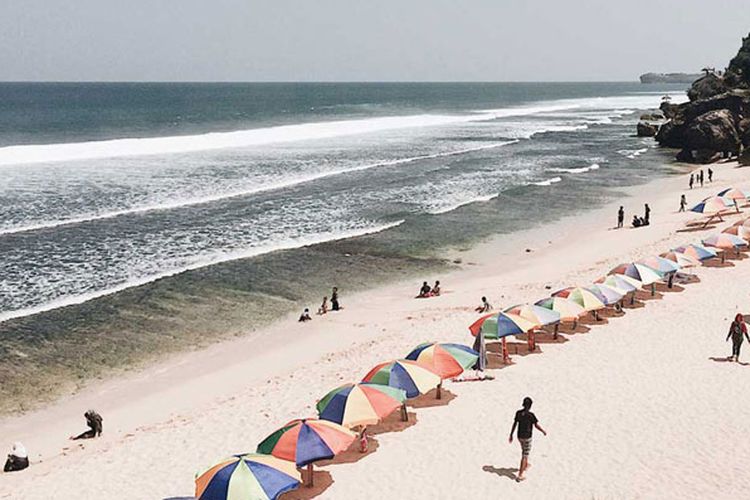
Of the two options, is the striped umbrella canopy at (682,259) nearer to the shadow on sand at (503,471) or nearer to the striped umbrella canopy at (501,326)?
the striped umbrella canopy at (501,326)

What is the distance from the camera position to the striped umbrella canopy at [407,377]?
13672 millimetres

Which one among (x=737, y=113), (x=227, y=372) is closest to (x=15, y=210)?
(x=227, y=372)

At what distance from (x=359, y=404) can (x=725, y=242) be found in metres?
17.2

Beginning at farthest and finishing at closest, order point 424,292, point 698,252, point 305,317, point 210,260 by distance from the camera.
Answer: point 210,260 → point 424,292 → point 698,252 → point 305,317

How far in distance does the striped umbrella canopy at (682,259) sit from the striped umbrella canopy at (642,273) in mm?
1614

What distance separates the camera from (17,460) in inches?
526

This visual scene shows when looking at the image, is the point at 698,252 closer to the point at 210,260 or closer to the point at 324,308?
the point at 324,308

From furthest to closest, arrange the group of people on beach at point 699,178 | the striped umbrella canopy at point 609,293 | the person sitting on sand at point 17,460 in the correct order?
the group of people on beach at point 699,178
the striped umbrella canopy at point 609,293
the person sitting on sand at point 17,460

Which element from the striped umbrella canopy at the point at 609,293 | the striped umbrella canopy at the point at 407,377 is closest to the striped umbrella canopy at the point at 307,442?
the striped umbrella canopy at the point at 407,377

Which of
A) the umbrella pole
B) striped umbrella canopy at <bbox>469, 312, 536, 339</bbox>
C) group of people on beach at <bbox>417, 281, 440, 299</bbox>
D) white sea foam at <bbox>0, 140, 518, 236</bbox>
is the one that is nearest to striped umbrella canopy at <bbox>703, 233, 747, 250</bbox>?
group of people on beach at <bbox>417, 281, 440, 299</bbox>

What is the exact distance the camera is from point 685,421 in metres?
13.3

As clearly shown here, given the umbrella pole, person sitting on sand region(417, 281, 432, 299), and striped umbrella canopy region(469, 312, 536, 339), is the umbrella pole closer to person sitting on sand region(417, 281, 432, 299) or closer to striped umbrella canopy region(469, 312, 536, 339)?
striped umbrella canopy region(469, 312, 536, 339)

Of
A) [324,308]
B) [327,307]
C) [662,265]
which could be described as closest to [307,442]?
[324,308]

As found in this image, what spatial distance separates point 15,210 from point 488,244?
2412 centimetres
